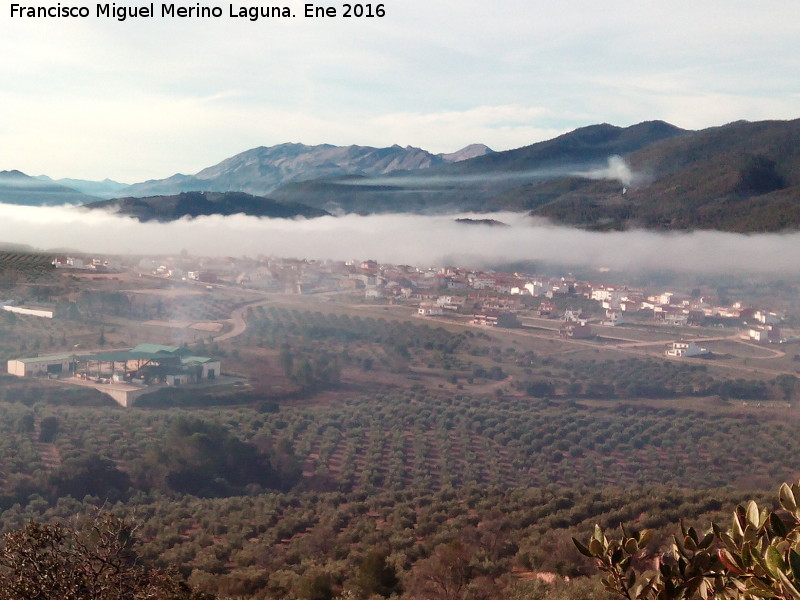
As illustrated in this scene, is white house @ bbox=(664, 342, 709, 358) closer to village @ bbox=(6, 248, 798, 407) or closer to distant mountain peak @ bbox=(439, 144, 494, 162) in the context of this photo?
village @ bbox=(6, 248, 798, 407)

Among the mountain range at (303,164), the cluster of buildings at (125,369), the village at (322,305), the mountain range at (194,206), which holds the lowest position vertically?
the cluster of buildings at (125,369)

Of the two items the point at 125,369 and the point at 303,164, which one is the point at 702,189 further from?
the point at 303,164

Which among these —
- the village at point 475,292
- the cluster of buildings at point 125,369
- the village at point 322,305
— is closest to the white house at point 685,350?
the village at point 322,305

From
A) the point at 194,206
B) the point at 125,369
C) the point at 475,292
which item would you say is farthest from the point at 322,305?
the point at 194,206

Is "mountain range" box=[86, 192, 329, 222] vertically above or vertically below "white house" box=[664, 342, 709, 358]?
above

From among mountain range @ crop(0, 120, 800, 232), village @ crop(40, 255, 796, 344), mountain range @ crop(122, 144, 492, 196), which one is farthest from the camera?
mountain range @ crop(122, 144, 492, 196)

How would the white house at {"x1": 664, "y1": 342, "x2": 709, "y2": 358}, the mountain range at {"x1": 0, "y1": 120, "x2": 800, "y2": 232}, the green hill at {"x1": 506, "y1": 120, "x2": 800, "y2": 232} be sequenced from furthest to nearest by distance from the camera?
the mountain range at {"x1": 0, "y1": 120, "x2": 800, "y2": 232} → the green hill at {"x1": 506, "y1": 120, "x2": 800, "y2": 232} → the white house at {"x1": 664, "y1": 342, "x2": 709, "y2": 358}

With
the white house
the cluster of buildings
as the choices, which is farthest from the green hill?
the cluster of buildings

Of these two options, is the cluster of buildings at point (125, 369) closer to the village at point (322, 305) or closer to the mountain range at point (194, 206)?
the village at point (322, 305)

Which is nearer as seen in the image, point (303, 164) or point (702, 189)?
point (702, 189)
